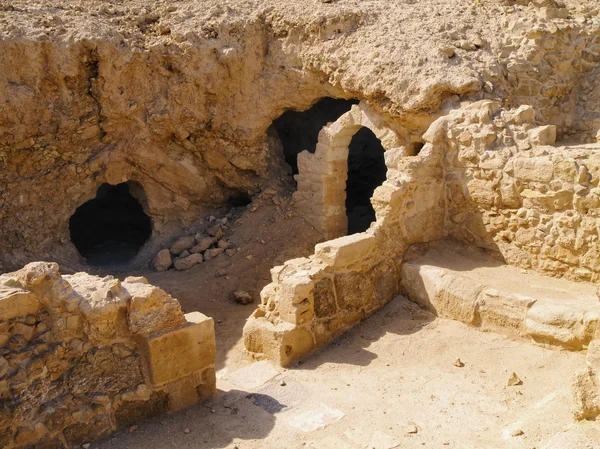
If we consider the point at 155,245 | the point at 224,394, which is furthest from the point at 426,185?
the point at 155,245

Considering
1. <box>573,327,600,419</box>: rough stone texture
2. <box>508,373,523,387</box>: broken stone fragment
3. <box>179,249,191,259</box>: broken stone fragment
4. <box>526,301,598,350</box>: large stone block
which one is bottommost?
<box>508,373,523,387</box>: broken stone fragment

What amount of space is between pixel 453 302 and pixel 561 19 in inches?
168

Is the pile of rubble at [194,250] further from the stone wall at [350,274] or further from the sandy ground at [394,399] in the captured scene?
the sandy ground at [394,399]

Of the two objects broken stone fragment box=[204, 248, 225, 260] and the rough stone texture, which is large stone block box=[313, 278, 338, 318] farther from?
broken stone fragment box=[204, 248, 225, 260]

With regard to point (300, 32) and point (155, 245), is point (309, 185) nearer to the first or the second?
point (300, 32)

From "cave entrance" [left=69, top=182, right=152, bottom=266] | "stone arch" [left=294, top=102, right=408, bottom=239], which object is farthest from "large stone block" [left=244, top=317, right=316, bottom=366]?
"cave entrance" [left=69, top=182, right=152, bottom=266]

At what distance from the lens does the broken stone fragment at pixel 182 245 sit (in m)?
9.12

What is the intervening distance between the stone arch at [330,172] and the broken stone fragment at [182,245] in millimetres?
1752

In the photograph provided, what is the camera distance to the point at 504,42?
742cm

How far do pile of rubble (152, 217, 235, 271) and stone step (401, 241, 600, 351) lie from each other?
357cm

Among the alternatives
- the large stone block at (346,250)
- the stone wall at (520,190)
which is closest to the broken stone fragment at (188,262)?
the large stone block at (346,250)

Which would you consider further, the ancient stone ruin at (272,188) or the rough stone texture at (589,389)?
the ancient stone ruin at (272,188)

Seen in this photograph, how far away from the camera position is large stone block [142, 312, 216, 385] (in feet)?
14.3

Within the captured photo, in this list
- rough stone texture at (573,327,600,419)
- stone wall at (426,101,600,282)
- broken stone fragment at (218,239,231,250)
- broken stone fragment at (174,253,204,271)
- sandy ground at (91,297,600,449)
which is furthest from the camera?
broken stone fragment at (218,239,231,250)
